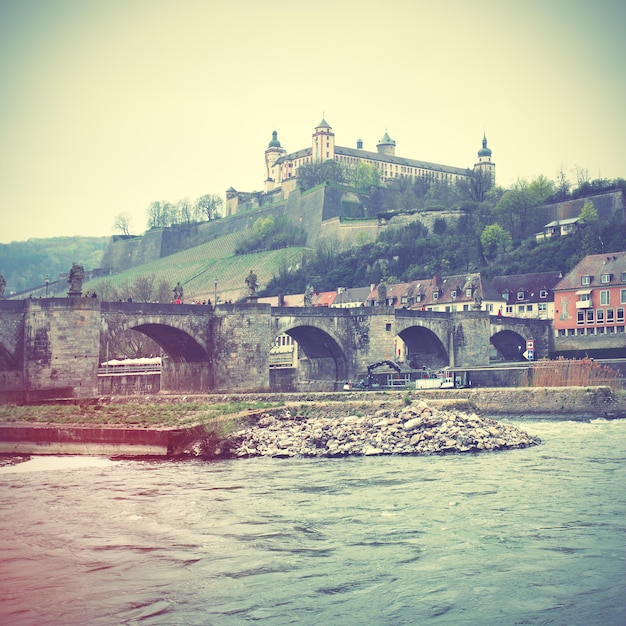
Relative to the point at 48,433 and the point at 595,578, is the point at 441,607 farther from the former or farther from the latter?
the point at 48,433

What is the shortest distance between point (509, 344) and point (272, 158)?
116m

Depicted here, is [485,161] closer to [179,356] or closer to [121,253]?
[121,253]

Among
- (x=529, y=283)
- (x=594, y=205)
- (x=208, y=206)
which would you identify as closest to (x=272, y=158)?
(x=208, y=206)

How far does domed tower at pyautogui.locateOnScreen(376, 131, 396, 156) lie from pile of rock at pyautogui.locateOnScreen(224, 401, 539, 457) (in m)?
156

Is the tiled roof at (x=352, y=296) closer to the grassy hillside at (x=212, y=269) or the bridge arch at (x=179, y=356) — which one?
the grassy hillside at (x=212, y=269)

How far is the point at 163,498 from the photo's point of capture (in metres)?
23.2

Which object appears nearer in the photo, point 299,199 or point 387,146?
point 299,199

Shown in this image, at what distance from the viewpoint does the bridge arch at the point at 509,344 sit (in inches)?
3061

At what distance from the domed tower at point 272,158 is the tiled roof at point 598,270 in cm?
10771

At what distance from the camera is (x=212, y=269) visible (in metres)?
144

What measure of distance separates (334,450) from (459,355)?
126ft

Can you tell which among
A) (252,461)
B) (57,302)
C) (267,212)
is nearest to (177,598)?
(252,461)

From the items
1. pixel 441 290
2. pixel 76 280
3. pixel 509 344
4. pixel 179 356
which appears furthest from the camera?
pixel 441 290

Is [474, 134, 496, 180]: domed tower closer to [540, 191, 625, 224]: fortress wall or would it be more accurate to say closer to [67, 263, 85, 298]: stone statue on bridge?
[540, 191, 625, 224]: fortress wall
